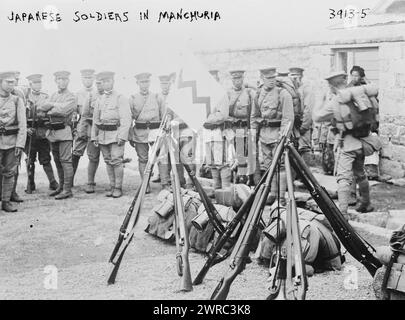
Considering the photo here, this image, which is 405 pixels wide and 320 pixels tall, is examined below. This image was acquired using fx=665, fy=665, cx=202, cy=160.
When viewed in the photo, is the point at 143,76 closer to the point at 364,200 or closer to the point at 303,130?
the point at 303,130

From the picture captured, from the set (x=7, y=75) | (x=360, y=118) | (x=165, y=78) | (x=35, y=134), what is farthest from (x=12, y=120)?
(x=360, y=118)

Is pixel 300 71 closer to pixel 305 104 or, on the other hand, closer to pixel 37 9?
pixel 305 104

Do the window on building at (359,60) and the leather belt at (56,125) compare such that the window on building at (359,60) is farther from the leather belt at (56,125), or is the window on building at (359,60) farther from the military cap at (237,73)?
the leather belt at (56,125)

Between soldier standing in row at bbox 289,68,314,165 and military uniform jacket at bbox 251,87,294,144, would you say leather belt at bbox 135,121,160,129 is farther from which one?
soldier standing in row at bbox 289,68,314,165

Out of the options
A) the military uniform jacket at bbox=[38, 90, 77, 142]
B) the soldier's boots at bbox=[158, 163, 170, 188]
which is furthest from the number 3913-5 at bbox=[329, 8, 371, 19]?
the military uniform jacket at bbox=[38, 90, 77, 142]

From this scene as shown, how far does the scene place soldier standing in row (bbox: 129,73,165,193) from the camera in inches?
406

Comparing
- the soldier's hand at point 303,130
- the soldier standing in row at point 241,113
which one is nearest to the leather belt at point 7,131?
the soldier standing in row at point 241,113

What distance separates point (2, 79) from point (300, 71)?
4.81 meters

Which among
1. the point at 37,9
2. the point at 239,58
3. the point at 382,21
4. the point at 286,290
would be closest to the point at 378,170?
the point at 382,21

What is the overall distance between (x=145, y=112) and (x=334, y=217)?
513 centimetres

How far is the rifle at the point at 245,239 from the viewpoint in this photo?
5098mm

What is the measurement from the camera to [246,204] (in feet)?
18.5

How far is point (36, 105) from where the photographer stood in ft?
33.3
